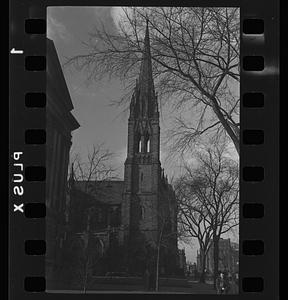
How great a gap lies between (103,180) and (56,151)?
16.1 inches

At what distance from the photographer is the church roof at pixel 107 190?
384 cm

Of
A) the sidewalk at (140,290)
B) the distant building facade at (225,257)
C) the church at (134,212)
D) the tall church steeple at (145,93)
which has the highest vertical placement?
the tall church steeple at (145,93)

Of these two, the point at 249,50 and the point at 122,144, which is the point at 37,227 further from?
the point at 249,50

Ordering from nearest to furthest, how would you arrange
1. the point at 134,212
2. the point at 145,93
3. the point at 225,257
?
1. the point at 134,212
2. the point at 225,257
3. the point at 145,93

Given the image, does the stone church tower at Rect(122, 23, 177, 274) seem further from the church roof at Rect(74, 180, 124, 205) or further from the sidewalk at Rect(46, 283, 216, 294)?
the sidewalk at Rect(46, 283, 216, 294)

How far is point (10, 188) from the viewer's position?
362 cm

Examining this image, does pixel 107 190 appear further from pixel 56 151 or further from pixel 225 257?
pixel 225 257

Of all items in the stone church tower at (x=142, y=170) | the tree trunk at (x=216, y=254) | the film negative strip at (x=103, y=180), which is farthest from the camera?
the tree trunk at (x=216, y=254)

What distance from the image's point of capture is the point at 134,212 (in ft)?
12.2

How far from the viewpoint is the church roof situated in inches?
151

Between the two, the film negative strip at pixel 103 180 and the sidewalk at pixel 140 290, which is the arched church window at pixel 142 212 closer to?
the film negative strip at pixel 103 180

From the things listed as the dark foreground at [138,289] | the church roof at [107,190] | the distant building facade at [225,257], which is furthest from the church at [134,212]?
the distant building facade at [225,257]

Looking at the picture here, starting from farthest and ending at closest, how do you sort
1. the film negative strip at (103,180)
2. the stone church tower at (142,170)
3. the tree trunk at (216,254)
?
the tree trunk at (216,254) → the stone church tower at (142,170) → the film negative strip at (103,180)

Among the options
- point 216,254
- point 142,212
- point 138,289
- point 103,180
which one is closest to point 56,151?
point 103,180
